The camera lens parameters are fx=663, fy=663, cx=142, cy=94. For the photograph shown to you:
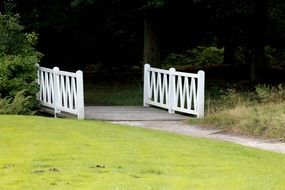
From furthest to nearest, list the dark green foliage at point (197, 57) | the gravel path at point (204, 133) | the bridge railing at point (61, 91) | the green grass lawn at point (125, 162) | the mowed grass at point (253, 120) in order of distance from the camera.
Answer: the dark green foliage at point (197, 57) < the bridge railing at point (61, 91) < the mowed grass at point (253, 120) < the gravel path at point (204, 133) < the green grass lawn at point (125, 162)

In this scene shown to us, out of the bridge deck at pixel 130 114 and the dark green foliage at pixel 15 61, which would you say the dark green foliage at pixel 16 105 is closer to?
the dark green foliage at pixel 15 61

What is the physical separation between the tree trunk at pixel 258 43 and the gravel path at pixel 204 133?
44.1ft

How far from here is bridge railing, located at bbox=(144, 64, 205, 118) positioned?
1522cm

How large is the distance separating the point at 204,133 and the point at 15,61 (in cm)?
650

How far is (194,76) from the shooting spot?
15305 millimetres

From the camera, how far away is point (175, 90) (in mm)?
16562

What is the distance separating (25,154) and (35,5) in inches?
725

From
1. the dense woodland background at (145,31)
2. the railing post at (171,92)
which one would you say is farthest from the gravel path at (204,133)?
the dense woodland background at (145,31)

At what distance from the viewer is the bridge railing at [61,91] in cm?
1532

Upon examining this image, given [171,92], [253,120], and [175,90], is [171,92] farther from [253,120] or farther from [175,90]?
[253,120]

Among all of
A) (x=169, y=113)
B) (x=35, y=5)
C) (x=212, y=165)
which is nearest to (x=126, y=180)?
(x=212, y=165)

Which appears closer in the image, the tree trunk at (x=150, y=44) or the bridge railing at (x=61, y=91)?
the bridge railing at (x=61, y=91)

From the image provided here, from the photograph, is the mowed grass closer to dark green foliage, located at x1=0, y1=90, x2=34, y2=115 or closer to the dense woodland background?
dark green foliage, located at x1=0, y1=90, x2=34, y2=115

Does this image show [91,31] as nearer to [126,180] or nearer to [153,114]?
[153,114]
